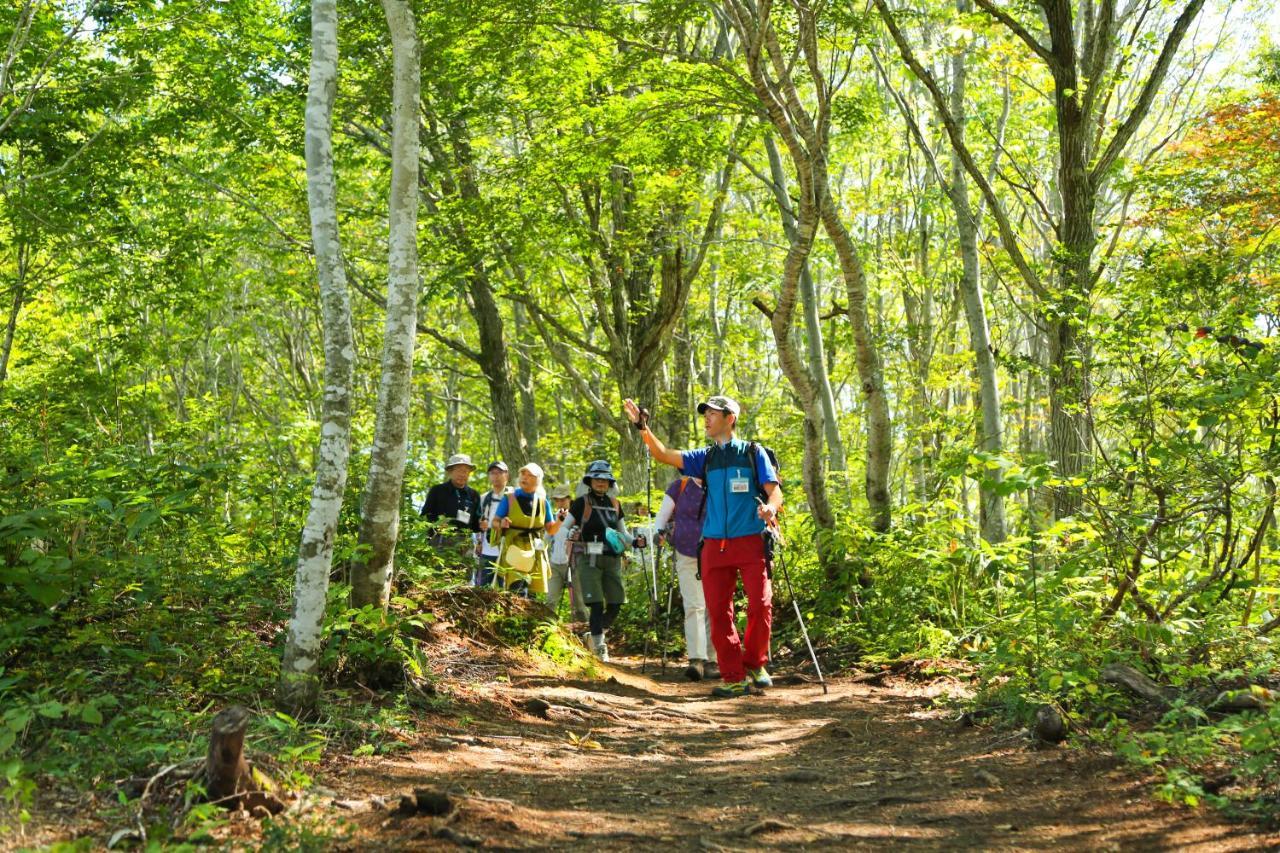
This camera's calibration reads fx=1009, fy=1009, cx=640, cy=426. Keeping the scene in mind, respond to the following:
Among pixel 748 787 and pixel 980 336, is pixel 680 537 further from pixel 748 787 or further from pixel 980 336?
pixel 980 336

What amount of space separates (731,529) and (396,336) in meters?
3.03

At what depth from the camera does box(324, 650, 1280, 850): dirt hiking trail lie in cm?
373

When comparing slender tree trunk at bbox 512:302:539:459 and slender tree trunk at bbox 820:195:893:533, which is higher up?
slender tree trunk at bbox 512:302:539:459

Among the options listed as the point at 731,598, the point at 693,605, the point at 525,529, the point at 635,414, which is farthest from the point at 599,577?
the point at 635,414

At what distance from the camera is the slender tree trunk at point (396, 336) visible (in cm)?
620

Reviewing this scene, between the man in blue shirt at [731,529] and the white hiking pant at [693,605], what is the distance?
1.30m

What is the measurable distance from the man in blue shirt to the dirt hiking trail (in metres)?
0.95

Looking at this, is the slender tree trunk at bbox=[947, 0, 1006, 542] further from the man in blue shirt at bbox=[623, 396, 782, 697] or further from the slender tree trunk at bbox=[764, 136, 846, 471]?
the man in blue shirt at bbox=[623, 396, 782, 697]

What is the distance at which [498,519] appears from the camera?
10.2 m

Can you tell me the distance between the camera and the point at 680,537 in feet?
30.5

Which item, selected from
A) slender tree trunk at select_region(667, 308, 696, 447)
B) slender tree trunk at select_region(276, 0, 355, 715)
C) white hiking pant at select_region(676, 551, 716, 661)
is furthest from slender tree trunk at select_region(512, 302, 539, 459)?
slender tree trunk at select_region(276, 0, 355, 715)

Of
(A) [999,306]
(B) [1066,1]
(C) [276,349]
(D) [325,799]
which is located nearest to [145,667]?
(D) [325,799]

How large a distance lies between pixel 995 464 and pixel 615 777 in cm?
248

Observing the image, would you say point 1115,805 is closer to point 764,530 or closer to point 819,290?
point 764,530
